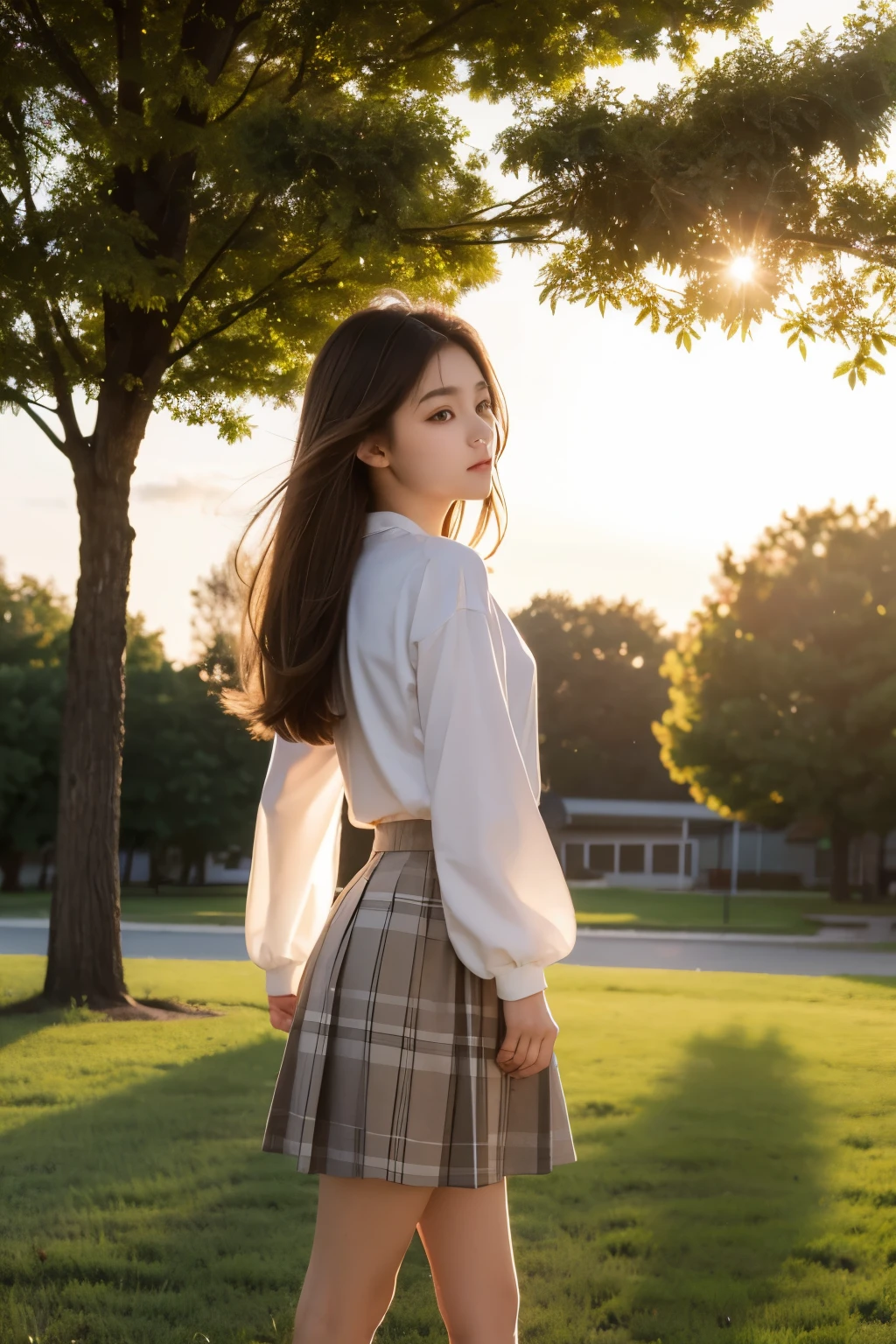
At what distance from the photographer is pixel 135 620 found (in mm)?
54031

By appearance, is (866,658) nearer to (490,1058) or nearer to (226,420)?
(226,420)

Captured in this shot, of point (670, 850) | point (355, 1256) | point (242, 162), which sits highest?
point (242, 162)

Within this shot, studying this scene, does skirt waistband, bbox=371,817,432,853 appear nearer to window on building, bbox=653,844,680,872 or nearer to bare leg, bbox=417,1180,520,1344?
bare leg, bbox=417,1180,520,1344

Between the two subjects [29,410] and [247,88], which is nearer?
[247,88]

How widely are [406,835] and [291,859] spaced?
1.33 ft

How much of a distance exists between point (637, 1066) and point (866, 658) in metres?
25.6

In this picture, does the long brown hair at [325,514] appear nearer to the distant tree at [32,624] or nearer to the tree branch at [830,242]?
the tree branch at [830,242]

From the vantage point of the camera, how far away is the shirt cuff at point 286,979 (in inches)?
100

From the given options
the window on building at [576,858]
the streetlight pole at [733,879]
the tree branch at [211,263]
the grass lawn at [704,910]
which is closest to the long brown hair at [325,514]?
the tree branch at [211,263]

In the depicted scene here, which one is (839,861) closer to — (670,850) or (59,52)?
(670,850)

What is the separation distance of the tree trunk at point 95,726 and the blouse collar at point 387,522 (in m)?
7.09

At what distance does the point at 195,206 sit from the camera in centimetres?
825

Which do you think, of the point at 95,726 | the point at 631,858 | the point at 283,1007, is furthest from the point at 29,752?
the point at 283,1007

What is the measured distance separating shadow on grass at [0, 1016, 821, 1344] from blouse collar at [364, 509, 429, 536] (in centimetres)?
237
